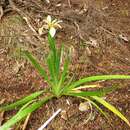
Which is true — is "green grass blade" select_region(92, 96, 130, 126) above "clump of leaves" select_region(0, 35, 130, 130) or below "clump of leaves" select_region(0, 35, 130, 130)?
below

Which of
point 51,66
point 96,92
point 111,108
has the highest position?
point 51,66

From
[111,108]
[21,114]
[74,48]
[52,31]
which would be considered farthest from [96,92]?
[52,31]

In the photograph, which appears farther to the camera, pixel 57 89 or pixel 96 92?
pixel 57 89

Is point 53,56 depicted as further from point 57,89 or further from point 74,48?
point 74,48

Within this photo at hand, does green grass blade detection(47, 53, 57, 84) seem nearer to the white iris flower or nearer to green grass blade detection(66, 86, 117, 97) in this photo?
green grass blade detection(66, 86, 117, 97)

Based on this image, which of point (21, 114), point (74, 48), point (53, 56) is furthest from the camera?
point (74, 48)

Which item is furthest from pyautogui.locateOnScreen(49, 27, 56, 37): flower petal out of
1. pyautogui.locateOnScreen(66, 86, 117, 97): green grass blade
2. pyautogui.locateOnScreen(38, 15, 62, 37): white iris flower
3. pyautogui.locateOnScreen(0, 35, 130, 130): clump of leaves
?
pyautogui.locateOnScreen(66, 86, 117, 97): green grass blade

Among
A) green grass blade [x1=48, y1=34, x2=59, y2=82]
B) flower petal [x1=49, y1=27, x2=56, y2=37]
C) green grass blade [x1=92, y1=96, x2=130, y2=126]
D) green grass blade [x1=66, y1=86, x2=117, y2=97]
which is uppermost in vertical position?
green grass blade [x1=48, y1=34, x2=59, y2=82]

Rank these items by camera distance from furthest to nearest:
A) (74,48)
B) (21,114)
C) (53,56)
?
(74,48) < (53,56) < (21,114)

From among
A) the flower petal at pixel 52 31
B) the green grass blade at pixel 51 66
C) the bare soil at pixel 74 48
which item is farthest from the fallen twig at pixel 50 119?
the flower petal at pixel 52 31
